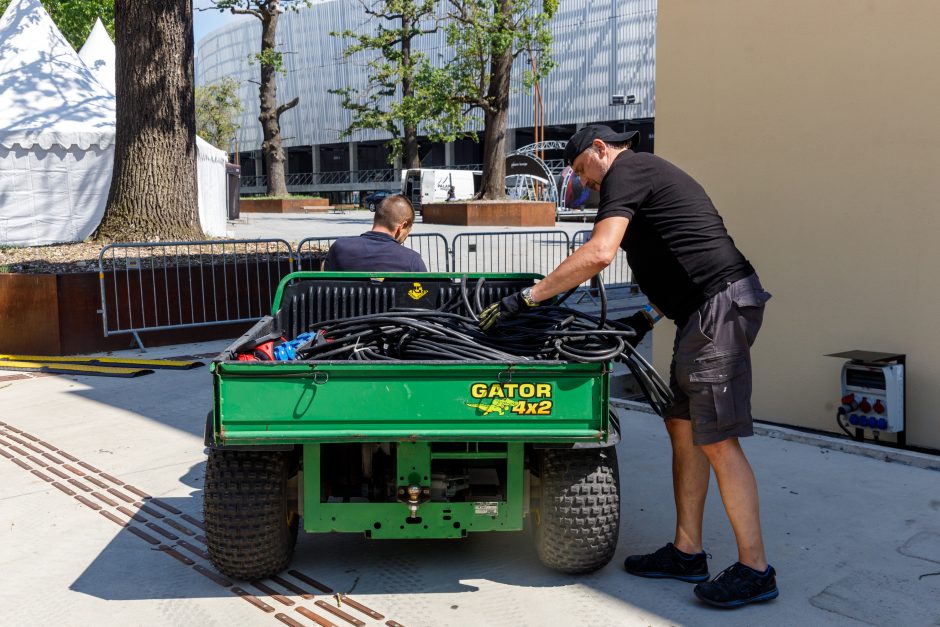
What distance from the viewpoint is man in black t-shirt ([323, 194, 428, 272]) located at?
549 cm

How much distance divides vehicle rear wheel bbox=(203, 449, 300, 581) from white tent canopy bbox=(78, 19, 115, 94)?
21832 millimetres

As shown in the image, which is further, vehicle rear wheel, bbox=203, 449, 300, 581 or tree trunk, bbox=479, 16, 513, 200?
tree trunk, bbox=479, 16, 513, 200

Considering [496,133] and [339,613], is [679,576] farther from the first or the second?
[496,133]

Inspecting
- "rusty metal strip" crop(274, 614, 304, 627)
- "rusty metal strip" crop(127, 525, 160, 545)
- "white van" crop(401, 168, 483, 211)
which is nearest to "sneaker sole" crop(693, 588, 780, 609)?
"rusty metal strip" crop(274, 614, 304, 627)

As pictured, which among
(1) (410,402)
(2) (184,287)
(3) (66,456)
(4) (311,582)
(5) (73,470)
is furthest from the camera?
(2) (184,287)

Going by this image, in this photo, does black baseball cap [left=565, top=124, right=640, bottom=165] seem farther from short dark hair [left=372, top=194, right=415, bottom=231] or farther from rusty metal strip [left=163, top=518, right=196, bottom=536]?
rusty metal strip [left=163, top=518, right=196, bottom=536]

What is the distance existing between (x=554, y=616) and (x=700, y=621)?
57 centimetres

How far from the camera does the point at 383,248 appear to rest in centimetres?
554

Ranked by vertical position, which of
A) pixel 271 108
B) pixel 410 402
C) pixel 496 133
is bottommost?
pixel 410 402

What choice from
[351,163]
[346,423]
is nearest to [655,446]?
[346,423]

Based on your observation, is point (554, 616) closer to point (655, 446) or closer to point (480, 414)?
point (480, 414)

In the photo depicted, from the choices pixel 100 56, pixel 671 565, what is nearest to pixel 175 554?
pixel 671 565

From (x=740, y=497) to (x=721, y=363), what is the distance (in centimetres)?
55

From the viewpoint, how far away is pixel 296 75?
232 ft
